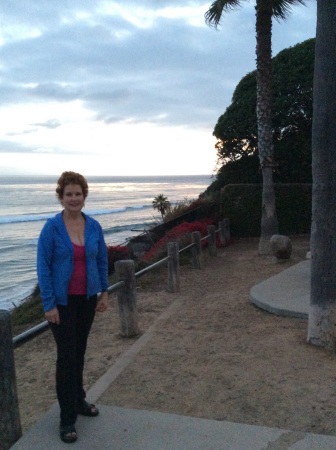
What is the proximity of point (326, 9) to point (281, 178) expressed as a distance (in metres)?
13.8

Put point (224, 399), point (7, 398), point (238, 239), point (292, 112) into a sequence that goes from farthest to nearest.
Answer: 1. point (292, 112)
2. point (238, 239)
3. point (224, 399)
4. point (7, 398)

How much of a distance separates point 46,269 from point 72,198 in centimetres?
55

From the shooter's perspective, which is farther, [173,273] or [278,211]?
[278,211]

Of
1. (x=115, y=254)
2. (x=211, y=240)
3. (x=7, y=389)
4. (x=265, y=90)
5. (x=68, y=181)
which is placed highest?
(x=265, y=90)

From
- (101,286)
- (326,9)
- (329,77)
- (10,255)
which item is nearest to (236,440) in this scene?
(101,286)

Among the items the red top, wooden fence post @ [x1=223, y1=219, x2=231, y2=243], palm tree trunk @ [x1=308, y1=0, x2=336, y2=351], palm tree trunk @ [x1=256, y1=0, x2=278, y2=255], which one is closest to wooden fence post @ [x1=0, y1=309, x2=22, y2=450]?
the red top

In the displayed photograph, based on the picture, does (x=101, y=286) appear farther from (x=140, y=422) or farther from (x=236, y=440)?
(x=236, y=440)

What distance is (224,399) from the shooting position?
4.38 meters

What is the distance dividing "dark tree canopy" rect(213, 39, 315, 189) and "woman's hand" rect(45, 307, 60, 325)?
15640mm

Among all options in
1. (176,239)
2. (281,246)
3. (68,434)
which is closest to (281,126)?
(176,239)

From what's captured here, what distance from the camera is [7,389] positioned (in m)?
3.55

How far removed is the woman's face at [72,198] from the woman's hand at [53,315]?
2.37ft

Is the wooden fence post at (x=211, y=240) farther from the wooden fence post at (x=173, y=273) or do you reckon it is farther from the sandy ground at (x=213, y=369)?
the sandy ground at (x=213, y=369)

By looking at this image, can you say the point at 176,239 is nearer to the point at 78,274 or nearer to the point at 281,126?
the point at 281,126
